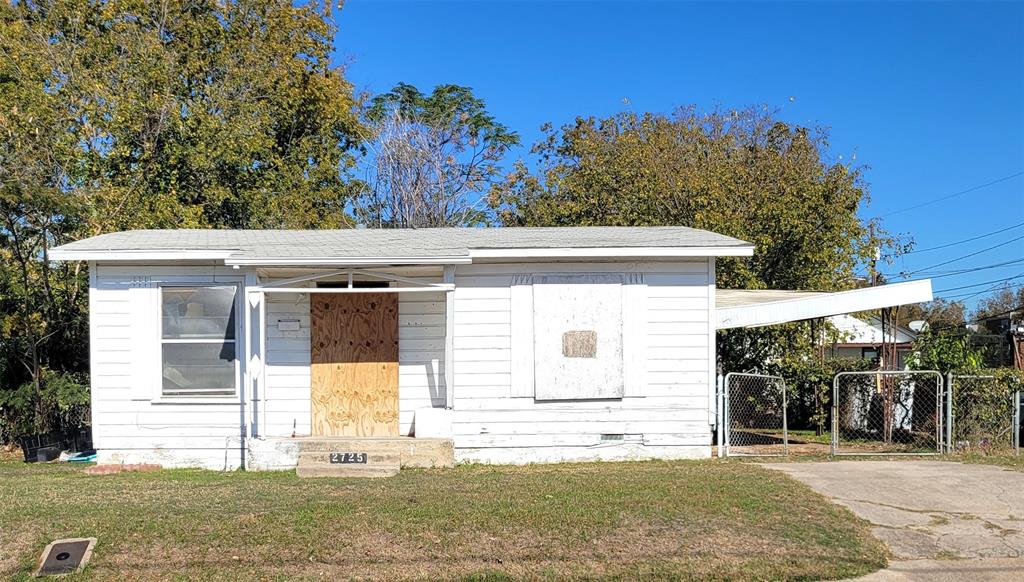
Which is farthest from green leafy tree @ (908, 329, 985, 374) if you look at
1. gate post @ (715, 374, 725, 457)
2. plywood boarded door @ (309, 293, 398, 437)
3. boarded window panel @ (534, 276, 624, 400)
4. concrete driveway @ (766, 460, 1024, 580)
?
plywood boarded door @ (309, 293, 398, 437)

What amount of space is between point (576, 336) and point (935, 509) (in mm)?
4405

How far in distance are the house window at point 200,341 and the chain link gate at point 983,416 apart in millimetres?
9641

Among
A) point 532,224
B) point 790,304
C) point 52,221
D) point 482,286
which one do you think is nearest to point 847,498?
point 790,304

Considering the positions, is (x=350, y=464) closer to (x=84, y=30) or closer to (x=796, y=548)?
(x=796, y=548)

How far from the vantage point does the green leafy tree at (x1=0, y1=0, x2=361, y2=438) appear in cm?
1309

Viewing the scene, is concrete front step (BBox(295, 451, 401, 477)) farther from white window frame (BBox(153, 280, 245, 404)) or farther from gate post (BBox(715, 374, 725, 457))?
gate post (BBox(715, 374, 725, 457))

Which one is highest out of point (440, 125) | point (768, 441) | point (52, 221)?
point (440, 125)

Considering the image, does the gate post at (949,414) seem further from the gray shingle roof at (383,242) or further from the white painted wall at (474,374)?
the gray shingle roof at (383,242)

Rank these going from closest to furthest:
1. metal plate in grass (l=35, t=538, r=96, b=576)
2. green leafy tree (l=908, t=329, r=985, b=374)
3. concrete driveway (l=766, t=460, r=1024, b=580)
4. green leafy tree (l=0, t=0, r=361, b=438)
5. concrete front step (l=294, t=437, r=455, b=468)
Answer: metal plate in grass (l=35, t=538, r=96, b=576) → concrete driveway (l=766, t=460, r=1024, b=580) → concrete front step (l=294, t=437, r=455, b=468) → green leafy tree (l=908, t=329, r=985, b=374) → green leafy tree (l=0, t=0, r=361, b=438)

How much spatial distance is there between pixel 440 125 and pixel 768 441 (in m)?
17.8

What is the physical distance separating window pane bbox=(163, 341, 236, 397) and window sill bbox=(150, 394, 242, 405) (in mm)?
53

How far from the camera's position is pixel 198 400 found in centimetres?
1044

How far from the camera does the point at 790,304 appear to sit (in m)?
11.0

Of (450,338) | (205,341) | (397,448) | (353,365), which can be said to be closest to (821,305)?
(450,338)
